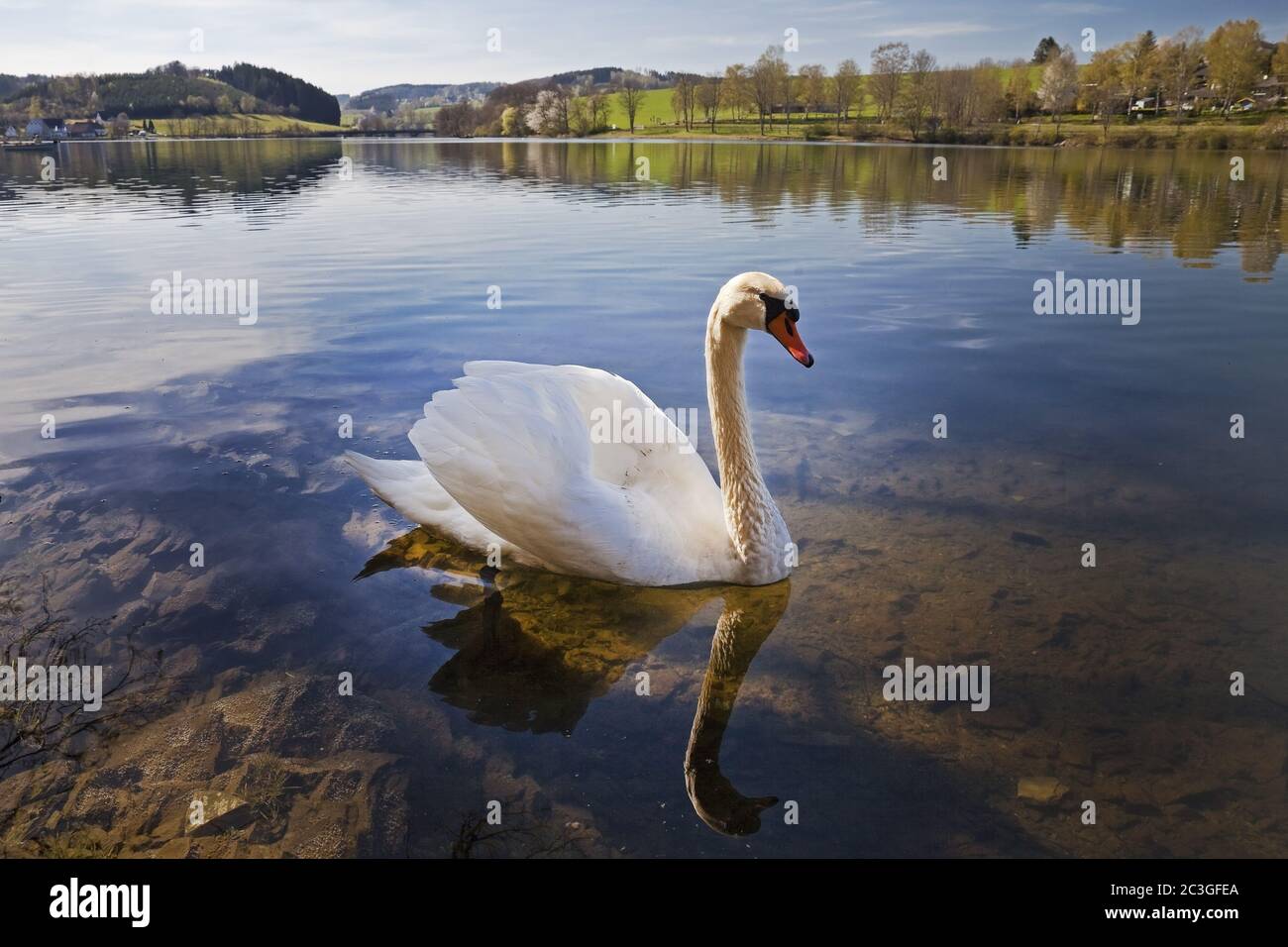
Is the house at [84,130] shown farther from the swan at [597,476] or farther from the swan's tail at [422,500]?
the swan at [597,476]

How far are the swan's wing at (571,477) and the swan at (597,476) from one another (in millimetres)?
10

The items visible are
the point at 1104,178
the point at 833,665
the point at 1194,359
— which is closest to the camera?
the point at 833,665

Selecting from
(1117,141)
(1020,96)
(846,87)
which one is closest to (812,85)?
(846,87)

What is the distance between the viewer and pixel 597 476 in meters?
6.90

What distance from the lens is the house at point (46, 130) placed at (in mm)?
140125

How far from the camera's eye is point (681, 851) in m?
4.12

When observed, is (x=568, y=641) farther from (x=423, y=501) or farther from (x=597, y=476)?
(x=423, y=501)

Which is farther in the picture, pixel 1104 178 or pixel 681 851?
pixel 1104 178

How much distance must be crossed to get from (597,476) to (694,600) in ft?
4.08

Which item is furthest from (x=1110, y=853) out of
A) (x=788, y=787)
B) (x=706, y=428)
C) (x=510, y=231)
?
(x=510, y=231)

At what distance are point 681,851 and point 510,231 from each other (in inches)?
987

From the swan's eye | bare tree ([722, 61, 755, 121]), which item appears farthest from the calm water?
bare tree ([722, 61, 755, 121])

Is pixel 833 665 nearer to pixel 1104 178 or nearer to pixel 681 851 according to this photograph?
pixel 681 851

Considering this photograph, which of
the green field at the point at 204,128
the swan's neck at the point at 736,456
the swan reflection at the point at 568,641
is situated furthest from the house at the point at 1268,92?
the green field at the point at 204,128
